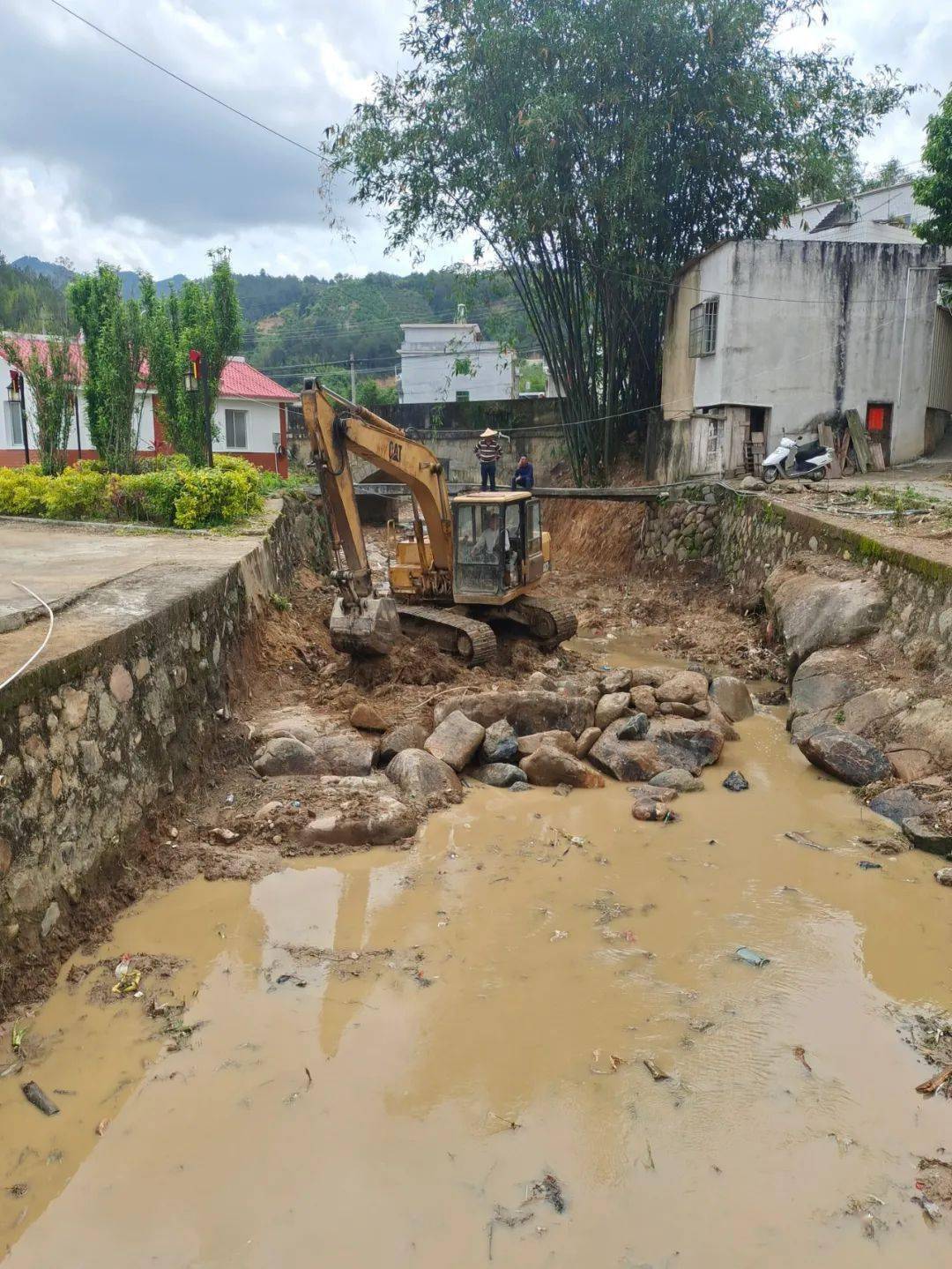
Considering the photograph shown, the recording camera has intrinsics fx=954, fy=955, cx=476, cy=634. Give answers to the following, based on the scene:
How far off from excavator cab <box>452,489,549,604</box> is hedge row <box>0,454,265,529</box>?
3.71 meters

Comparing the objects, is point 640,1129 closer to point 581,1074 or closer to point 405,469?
point 581,1074

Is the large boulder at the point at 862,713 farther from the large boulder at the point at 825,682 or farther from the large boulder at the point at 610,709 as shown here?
the large boulder at the point at 610,709

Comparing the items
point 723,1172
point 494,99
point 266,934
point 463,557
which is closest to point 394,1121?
point 723,1172

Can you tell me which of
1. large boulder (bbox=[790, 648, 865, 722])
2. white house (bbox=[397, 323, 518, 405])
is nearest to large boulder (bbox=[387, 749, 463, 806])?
large boulder (bbox=[790, 648, 865, 722])

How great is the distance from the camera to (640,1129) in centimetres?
382

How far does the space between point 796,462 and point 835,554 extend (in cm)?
615

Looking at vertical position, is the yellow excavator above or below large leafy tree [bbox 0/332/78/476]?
below

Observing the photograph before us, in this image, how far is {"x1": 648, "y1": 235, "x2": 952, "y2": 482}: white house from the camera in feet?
56.2

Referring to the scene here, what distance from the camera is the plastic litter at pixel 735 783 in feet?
25.6

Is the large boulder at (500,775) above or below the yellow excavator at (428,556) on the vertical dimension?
below

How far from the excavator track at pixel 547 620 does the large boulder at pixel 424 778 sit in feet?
14.8

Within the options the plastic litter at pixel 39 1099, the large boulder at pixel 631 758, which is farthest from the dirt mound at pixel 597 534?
the plastic litter at pixel 39 1099

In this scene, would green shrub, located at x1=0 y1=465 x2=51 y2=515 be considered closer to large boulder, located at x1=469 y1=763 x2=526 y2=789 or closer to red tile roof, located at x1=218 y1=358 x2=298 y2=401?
large boulder, located at x1=469 y1=763 x2=526 y2=789

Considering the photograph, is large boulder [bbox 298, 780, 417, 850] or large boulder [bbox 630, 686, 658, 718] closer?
large boulder [bbox 298, 780, 417, 850]
